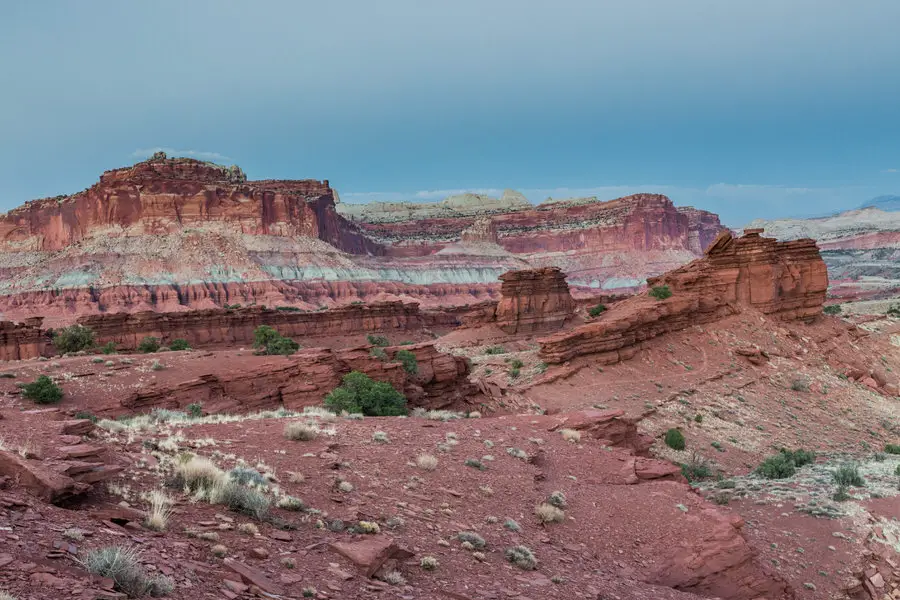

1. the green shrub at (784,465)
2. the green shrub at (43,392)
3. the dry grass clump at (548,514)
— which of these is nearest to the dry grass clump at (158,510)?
the dry grass clump at (548,514)

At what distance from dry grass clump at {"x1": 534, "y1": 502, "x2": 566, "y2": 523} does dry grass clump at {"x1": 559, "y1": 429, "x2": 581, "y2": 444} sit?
4.41m

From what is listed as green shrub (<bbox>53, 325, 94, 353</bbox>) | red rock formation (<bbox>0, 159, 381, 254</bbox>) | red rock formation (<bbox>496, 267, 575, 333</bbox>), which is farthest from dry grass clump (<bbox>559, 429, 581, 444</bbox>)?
red rock formation (<bbox>0, 159, 381, 254</bbox>)

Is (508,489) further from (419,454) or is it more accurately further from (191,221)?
(191,221)

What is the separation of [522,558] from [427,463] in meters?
2.80

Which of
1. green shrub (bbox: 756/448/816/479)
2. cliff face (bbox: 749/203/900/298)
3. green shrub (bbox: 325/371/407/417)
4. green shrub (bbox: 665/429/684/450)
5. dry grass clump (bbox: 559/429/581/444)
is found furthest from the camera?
cliff face (bbox: 749/203/900/298)

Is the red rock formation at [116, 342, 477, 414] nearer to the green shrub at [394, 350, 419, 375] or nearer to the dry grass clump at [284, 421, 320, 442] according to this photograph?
the green shrub at [394, 350, 419, 375]

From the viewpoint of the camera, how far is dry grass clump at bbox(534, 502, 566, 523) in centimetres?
888

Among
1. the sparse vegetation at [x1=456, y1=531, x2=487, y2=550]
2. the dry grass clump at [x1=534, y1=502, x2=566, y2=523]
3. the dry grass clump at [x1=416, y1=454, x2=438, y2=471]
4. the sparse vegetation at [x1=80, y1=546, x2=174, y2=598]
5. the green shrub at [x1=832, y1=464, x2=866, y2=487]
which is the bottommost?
the green shrub at [x1=832, y1=464, x2=866, y2=487]

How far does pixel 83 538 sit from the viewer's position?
471cm

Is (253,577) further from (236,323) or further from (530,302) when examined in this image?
(236,323)

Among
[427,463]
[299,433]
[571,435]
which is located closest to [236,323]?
[571,435]

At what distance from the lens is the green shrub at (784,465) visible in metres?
15.8

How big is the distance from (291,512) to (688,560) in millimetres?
5697

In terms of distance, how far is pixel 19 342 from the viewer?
Result: 36469mm
